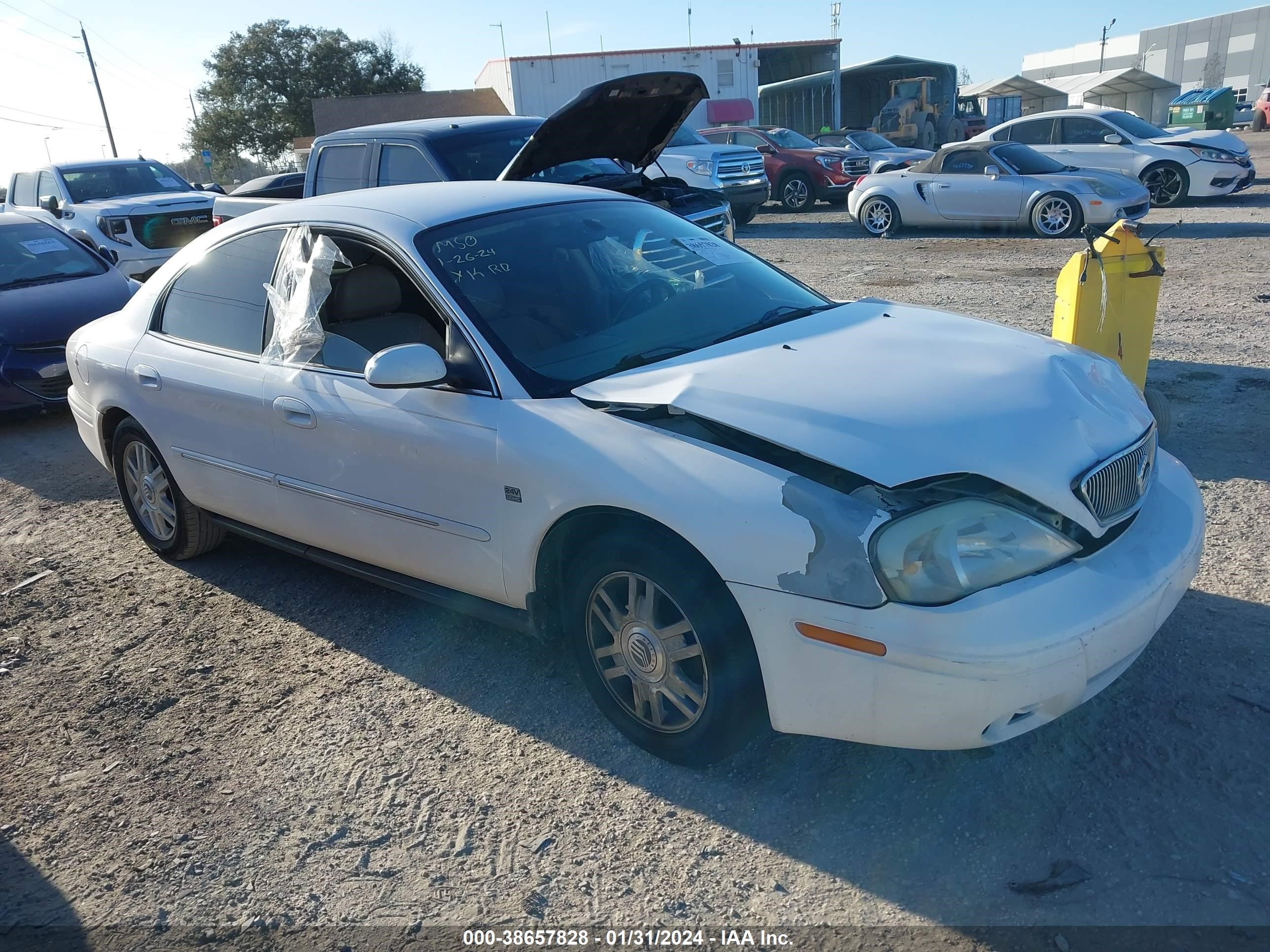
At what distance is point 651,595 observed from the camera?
2924mm

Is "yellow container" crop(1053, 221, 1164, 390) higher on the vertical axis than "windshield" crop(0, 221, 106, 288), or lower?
lower

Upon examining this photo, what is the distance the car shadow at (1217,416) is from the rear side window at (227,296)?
453 centimetres

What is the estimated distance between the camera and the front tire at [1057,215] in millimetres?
13250

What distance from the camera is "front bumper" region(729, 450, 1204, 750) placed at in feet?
7.98

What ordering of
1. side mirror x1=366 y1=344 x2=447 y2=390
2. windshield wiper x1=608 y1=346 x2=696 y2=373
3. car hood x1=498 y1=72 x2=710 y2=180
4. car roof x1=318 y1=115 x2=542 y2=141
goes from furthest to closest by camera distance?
car roof x1=318 y1=115 x2=542 y2=141 → car hood x1=498 y1=72 x2=710 y2=180 → windshield wiper x1=608 y1=346 x2=696 y2=373 → side mirror x1=366 y1=344 x2=447 y2=390

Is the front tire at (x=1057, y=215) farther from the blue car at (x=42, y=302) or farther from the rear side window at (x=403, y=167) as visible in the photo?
the blue car at (x=42, y=302)

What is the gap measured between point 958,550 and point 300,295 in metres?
2.73

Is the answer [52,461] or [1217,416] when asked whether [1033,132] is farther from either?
[52,461]

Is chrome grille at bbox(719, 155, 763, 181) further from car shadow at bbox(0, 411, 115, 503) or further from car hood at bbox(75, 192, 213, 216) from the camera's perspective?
car shadow at bbox(0, 411, 115, 503)

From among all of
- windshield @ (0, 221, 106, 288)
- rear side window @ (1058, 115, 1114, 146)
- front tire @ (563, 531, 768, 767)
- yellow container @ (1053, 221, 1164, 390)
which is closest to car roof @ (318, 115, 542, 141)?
windshield @ (0, 221, 106, 288)

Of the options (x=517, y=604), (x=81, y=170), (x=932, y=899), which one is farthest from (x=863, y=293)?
(x=81, y=170)

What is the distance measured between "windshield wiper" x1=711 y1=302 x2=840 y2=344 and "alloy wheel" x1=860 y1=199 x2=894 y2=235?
12.1 meters

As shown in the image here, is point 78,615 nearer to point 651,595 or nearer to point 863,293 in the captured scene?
point 651,595

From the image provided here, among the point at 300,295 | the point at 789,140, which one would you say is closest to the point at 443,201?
the point at 300,295
